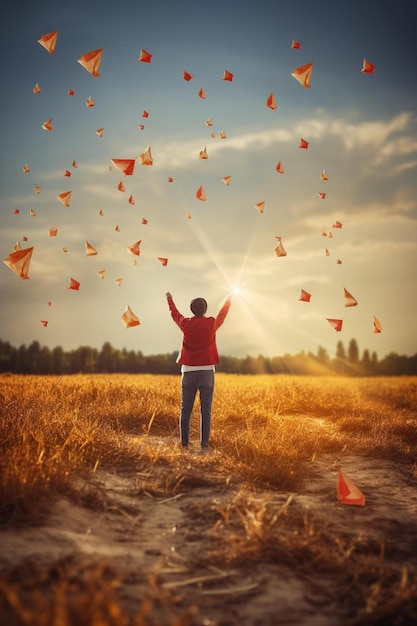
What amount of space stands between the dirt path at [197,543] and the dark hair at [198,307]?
244 cm

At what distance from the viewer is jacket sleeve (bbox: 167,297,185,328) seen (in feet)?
22.4

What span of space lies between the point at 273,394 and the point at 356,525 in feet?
26.2

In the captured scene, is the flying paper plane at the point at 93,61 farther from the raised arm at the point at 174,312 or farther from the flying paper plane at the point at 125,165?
the raised arm at the point at 174,312

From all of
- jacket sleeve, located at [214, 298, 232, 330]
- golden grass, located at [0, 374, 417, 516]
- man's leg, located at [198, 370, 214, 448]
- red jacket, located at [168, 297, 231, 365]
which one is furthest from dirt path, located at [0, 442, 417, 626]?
jacket sleeve, located at [214, 298, 232, 330]

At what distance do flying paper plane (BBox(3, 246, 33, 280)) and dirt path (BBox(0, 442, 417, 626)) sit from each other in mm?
3864

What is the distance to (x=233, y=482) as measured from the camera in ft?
16.0

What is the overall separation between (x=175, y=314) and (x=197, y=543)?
399cm

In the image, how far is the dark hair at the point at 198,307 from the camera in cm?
676

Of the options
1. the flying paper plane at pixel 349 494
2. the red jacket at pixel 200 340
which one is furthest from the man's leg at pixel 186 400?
the flying paper plane at pixel 349 494

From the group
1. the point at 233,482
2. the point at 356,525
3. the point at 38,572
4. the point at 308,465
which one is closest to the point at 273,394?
the point at 308,465

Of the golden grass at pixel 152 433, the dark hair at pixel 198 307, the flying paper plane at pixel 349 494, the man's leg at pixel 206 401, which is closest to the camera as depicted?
the golden grass at pixel 152 433

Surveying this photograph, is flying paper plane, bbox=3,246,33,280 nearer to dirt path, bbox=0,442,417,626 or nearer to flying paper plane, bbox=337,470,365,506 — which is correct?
dirt path, bbox=0,442,417,626

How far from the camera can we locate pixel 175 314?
6945 millimetres

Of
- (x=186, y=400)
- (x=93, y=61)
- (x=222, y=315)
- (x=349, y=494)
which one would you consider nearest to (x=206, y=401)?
(x=186, y=400)
